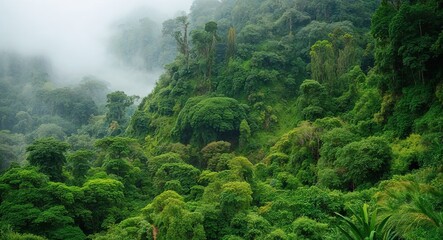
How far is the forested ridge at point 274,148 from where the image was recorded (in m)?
21.3

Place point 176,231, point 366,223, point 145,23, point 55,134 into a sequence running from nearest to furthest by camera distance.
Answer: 1. point 366,223
2. point 176,231
3. point 55,134
4. point 145,23

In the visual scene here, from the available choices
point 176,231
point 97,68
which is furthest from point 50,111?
point 176,231

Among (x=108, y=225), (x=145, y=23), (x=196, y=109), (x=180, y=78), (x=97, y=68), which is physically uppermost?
(x=145, y=23)

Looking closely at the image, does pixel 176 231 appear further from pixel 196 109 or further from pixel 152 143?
pixel 152 143

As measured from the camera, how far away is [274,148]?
125 feet

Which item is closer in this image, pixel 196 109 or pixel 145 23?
pixel 196 109

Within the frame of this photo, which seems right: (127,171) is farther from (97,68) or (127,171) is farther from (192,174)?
(97,68)

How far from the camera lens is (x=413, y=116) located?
1062 inches

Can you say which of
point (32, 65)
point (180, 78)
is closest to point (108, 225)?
point (180, 78)

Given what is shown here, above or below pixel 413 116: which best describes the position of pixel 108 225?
below

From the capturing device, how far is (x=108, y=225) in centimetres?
2739

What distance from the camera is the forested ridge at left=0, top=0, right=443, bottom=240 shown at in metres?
21.3

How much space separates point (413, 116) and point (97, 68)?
399ft

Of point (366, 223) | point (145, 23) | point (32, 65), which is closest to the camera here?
point (366, 223)
